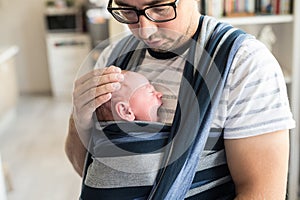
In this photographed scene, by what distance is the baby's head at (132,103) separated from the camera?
87cm

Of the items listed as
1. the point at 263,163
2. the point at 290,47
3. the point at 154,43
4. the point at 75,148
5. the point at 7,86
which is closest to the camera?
the point at 263,163

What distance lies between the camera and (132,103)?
88 cm

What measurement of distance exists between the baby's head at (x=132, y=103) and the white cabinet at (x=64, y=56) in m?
3.55

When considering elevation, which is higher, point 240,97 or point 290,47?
point 240,97

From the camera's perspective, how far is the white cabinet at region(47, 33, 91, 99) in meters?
4.45

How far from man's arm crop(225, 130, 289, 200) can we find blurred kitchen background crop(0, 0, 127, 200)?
234 centimetres

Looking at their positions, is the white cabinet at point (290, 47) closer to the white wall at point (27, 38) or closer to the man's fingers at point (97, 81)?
the man's fingers at point (97, 81)

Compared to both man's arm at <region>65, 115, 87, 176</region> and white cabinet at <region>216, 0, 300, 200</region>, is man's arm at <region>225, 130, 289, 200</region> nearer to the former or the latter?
man's arm at <region>65, 115, 87, 176</region>

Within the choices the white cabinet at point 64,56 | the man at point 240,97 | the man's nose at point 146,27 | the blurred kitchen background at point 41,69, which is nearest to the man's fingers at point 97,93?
the man at point 240,97

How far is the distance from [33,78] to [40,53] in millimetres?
318

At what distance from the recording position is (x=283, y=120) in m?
0.78

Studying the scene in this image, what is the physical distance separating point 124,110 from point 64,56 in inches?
149

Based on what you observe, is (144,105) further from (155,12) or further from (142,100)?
(155,12)

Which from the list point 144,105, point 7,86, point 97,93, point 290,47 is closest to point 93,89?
point 97,93
